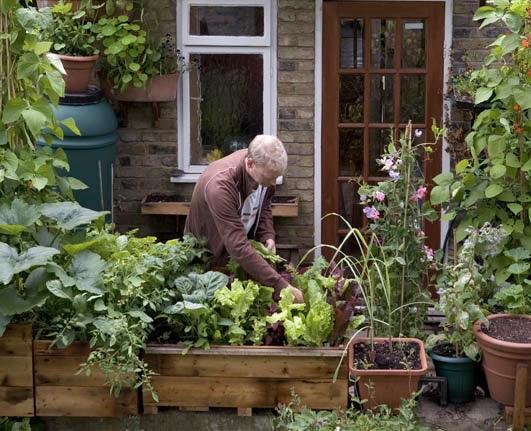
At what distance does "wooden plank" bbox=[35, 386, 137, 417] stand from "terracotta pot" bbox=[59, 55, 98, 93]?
2537 mm

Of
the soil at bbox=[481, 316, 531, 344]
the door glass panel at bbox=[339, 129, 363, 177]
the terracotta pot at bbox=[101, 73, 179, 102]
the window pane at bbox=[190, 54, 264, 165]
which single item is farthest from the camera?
the door glass panel at bbox=[339, 129, 363, 177]

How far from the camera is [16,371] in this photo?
15.4 ft

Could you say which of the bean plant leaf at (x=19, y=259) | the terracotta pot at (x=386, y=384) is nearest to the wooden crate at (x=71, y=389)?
the bean plant leaf at (x=19, y=259)

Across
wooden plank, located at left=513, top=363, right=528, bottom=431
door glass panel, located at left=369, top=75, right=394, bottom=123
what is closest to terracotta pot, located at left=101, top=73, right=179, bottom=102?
door glass panel, located at left=369, top=75, right=394, bottom=123

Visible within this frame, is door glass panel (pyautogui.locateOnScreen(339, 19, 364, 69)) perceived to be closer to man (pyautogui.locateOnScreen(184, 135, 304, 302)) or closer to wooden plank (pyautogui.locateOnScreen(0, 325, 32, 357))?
man (pyautogui.locateOnScreen(184, 135, 304, 302))

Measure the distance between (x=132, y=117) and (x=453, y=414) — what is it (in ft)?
10.7

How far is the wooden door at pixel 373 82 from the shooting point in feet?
23.3

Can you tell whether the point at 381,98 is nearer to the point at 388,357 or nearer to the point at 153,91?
the point at 153,91

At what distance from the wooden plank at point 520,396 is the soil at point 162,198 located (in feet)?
10.2

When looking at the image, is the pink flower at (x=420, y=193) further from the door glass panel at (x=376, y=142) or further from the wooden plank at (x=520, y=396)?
the door glass panel at (x=376, y=142)

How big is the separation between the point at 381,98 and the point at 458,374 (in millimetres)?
2697

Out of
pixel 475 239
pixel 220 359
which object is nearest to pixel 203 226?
pixel 220 359

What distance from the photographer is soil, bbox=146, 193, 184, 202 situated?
23.7ft

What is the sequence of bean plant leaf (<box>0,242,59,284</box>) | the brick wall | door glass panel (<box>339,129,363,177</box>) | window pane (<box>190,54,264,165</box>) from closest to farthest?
bean plant leaf (<box>0,242,59,284</box>) < the brick wall < window pane (<box>190,54,264,165</box>) < door glass panel (<box>339,129,363,177</box>)
